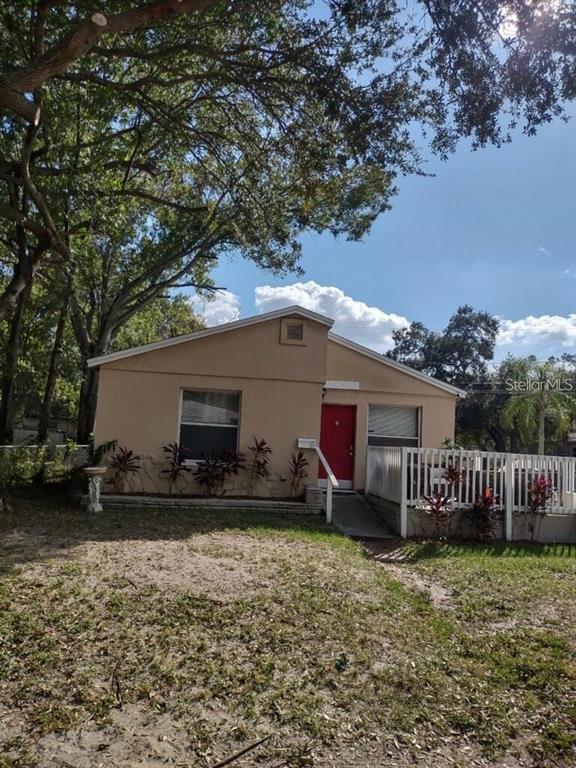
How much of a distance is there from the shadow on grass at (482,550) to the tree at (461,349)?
78.4 ft

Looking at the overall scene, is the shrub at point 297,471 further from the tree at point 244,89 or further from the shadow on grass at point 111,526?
the tree at point 244,89

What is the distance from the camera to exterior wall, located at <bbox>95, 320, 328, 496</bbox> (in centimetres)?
1071

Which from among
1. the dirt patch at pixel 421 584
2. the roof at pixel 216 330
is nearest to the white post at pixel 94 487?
the roof at pixel 216 330

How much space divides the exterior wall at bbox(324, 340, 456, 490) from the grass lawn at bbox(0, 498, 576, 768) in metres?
6.35

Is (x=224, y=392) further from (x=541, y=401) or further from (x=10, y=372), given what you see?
(x=541, y=401)

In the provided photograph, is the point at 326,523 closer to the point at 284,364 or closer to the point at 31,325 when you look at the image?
the point at 284,364

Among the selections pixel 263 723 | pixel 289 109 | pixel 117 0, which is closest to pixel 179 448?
pixel 289 109

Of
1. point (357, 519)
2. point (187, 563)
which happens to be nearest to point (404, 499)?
point (357, 519)

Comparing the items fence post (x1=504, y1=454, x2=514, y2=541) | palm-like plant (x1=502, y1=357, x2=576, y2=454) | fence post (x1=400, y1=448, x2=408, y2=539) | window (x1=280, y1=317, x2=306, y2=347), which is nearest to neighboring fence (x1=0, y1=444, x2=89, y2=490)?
window (x1=280, y1=317, x2=306, y2=347)

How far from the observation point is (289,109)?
26.8ft

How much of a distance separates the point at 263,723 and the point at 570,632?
9.84 feet

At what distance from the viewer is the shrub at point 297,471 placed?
35.3 ft

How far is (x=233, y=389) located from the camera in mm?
11016

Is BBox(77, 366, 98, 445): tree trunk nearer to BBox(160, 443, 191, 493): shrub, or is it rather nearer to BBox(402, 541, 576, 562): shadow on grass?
BBox(160, 443, 191, 493): shrub
